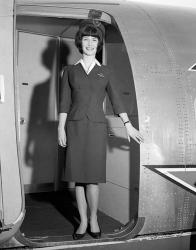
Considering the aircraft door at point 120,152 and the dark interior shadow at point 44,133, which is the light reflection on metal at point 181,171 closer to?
the aircraft door at point 120,152

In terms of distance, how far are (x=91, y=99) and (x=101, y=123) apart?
221mm

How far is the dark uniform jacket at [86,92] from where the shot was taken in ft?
9.79

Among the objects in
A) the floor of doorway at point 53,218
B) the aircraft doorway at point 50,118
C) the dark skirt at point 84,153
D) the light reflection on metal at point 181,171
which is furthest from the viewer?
the aircraft doorway at point 50,118

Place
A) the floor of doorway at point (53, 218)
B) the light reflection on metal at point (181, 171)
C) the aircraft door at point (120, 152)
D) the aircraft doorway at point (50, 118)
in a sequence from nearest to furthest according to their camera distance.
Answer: the light reflection on metal at point (181, 171) → the floor of doorway at point (53, 218) → the aircraft door at point (120, 152) → the aircraft doorway at point (50, 118)

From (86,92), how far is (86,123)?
0.86 feet

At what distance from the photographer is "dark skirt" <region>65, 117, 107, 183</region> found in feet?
9.68

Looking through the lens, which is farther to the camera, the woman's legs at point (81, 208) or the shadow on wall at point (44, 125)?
the shadow on wall at point (44, 125)

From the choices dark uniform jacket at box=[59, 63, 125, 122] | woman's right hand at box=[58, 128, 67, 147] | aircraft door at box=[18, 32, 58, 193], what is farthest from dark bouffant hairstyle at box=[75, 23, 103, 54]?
aircraft door at box=[18, 32, 58, 193]

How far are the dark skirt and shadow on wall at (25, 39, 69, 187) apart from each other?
7.52ft

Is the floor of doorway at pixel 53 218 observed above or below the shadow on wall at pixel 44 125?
below

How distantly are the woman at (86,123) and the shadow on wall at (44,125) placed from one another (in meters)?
2.23

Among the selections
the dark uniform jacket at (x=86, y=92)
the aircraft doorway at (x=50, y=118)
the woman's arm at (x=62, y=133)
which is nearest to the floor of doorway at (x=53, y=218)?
the aircraft doorway at (x=50, y=118)

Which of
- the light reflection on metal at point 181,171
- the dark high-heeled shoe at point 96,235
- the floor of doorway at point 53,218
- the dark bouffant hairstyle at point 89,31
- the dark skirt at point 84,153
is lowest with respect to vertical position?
the floor of doorway at point 53,218

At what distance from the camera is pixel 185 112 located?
3.15 meters
